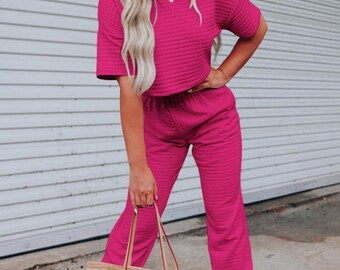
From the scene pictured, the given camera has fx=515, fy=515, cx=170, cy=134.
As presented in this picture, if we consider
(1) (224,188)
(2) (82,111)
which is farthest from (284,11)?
(1) (224,188)

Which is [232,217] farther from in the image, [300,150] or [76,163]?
[300,150]

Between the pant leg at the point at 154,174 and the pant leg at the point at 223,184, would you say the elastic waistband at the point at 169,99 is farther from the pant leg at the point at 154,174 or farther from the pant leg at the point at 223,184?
the pant leg at the point at 223,184

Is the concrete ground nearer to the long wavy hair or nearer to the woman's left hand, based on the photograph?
the woman's left hand

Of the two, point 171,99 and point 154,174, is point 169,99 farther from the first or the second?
point 154,174

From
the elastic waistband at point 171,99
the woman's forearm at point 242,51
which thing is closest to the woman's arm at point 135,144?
the elastic waistband at point 171,99

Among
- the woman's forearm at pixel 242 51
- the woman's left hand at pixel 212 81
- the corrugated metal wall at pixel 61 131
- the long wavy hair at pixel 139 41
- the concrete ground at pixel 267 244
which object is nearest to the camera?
the long wavy hair at pixel 139 41

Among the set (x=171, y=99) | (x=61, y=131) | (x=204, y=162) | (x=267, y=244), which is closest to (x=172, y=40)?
(x=171, y=99)

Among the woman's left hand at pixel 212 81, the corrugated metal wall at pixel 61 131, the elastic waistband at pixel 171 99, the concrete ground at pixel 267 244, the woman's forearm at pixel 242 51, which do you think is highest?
the woman's forearm at pixel 242 51

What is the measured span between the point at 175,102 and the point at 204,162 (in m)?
0.30

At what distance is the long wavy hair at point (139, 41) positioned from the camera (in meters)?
1.80

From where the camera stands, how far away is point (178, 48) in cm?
193

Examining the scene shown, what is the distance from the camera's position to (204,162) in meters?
2.18

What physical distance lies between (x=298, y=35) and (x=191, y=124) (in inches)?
159

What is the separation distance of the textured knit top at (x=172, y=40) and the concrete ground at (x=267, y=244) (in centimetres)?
200
